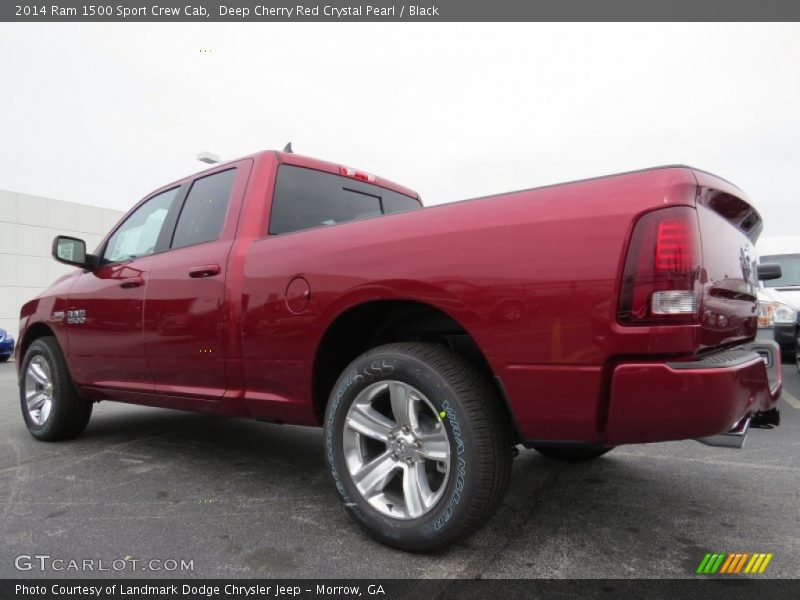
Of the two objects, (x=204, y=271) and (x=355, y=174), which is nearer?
(x=204, y=271)

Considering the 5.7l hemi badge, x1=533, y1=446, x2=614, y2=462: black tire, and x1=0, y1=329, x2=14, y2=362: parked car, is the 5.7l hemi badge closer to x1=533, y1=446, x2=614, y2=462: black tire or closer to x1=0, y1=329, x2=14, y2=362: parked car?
x1=533, y1=446, x2=614, y2=462: black tire

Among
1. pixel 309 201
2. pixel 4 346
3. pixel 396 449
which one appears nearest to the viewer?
pixel 396 449

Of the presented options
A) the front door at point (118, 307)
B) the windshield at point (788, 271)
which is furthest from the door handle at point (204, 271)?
the windshield at point (788, 271)

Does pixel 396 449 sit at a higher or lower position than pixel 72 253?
lower

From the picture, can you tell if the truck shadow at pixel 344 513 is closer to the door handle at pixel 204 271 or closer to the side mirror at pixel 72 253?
the door handle at pixel 204 271

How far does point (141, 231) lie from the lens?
3.79 metres

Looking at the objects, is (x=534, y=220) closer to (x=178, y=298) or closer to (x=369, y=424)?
(x=369, y=424)

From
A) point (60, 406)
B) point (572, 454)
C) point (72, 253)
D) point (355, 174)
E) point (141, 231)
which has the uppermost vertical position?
point (355, 174)

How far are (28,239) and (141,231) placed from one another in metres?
18.4

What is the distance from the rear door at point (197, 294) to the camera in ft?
9.31

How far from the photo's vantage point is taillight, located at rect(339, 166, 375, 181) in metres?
3.48

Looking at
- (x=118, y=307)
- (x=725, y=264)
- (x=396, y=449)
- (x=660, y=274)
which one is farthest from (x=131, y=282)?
(x=725, y=264)

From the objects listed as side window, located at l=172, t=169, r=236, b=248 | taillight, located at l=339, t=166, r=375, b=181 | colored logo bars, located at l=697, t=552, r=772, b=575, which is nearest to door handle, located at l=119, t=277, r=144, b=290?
side window, located at l=172, t=169, r=236, b=248

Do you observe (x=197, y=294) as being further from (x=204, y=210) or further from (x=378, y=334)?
(x=378, y=334)
